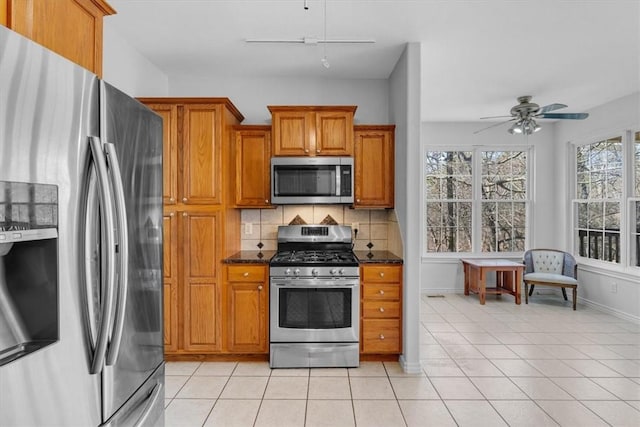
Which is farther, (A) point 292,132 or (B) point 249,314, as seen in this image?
(A) point 292,132

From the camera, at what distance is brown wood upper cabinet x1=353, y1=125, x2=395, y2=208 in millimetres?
3680

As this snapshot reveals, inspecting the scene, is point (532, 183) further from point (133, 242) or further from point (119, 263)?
point (119, 263)

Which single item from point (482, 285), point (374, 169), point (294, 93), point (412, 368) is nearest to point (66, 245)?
point (412, 368)

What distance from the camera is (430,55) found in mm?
3502

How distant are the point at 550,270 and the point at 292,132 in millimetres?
4590

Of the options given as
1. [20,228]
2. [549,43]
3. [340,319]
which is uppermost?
[549,43]

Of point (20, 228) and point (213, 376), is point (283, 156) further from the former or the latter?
point (20, 228)

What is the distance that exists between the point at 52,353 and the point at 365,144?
3.13 m

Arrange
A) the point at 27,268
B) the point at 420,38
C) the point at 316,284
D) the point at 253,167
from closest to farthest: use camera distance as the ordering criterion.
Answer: the point at 27,268 → the point at 420,38 → the point at 316,284 → the point at 253,167

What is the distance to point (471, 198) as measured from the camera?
6117 millimetres

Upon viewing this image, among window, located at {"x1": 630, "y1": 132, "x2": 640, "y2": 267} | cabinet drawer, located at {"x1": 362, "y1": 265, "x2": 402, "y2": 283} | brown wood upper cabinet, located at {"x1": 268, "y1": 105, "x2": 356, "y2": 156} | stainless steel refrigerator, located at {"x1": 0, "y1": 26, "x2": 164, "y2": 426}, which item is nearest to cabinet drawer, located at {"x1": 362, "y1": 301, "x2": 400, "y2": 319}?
cabinet drawer, located at {"x1": 362, "y1": 265, "x2": 402, "y2": 283}

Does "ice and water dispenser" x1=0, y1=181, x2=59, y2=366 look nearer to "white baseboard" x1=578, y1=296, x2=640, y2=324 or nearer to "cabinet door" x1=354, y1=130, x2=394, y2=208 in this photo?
"cabinet door" x1=354, y1=130, x2=394, y2=208

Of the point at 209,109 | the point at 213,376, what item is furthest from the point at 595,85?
the point at 213,376

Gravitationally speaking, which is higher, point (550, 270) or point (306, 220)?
point (306, 220)
